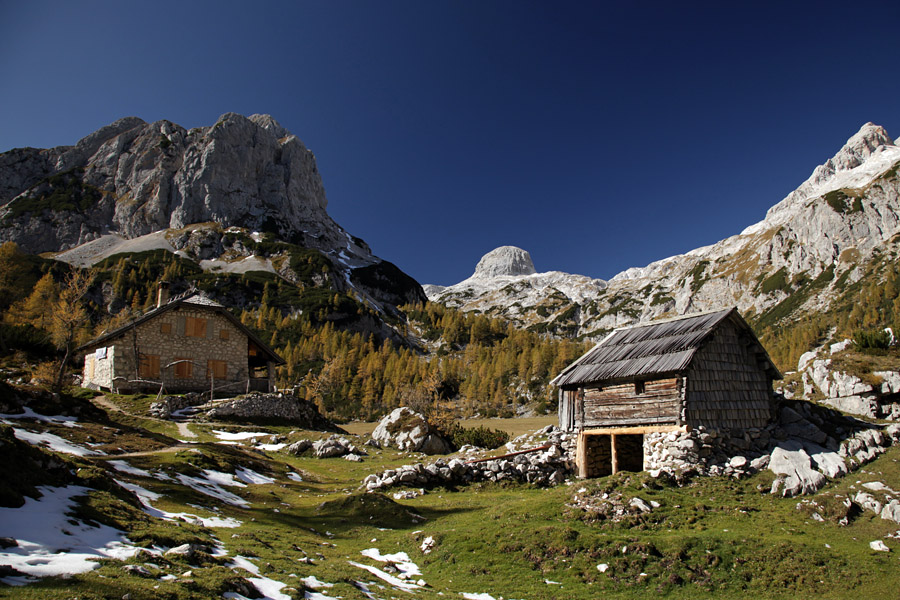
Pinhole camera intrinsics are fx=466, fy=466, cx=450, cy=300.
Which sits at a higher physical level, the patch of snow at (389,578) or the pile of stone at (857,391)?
the pile of stone at (857,391)

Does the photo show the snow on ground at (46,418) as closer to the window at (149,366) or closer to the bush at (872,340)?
the window at (149,366)

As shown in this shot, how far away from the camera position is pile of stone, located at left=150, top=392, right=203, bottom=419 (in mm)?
35562

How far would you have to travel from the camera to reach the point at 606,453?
26750 mm

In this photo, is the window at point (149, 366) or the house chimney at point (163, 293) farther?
the house chimney at point (163, 293)

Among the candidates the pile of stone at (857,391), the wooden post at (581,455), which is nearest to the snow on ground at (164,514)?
the wooden post at (581,455)

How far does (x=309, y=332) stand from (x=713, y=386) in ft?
436

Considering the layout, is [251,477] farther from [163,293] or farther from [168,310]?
[163,293]

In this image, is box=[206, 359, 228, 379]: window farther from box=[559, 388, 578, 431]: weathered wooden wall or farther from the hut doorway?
the hut doorway

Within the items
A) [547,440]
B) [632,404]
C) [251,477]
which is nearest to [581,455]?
[547,440]

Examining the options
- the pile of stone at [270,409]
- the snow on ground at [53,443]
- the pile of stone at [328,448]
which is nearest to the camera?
the snow on ground at [53,443]

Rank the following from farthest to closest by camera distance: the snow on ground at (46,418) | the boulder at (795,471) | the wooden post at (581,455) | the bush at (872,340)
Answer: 1. the bush at (872,340)
2. the wooden post at (581,455)
3. the snow on ground at (46,418)
4. the boulder at (795,471)

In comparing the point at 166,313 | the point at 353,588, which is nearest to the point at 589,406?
the point at 353,588

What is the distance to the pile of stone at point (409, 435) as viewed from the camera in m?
35.9

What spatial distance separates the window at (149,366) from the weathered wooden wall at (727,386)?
42.6 metres
